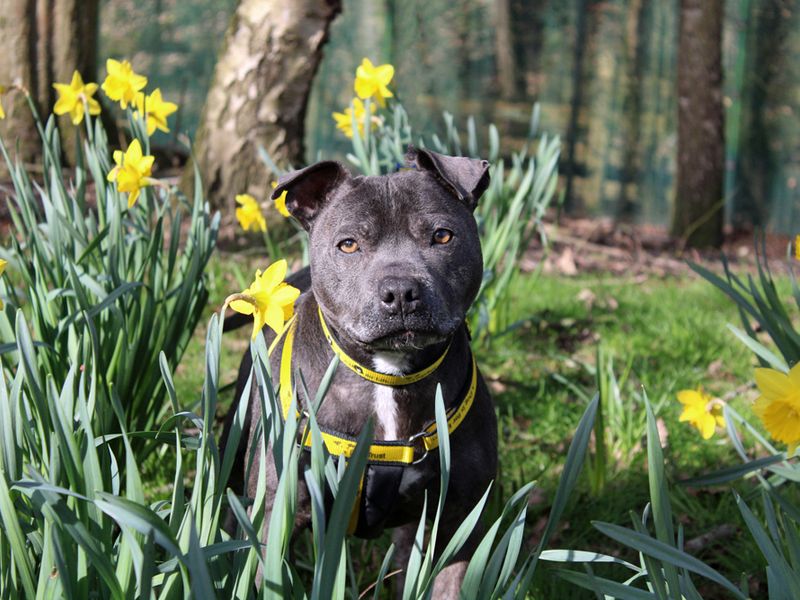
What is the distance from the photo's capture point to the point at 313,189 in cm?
246

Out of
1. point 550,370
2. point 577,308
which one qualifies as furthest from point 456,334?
point 577,308

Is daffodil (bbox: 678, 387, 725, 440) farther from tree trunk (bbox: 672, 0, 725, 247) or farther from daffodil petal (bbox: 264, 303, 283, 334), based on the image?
tree trunk (bbox: 672, 0, 725, 247)

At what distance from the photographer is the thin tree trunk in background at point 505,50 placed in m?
10.9

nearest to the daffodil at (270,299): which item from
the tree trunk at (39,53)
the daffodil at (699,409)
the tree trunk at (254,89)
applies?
the daffodil at (699,409)

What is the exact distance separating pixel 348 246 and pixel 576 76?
9.43 m

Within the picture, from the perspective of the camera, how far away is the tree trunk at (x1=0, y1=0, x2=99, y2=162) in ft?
21.3

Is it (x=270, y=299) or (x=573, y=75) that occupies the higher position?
(x=270, y=299)

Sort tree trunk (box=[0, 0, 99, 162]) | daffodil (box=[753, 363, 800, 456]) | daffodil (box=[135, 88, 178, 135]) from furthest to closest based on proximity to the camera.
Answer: tree trunk (box=[0, 0, 99, 162])
daffodil (box=[135, 88, 178, 135])
daffodil (box=[753, 363, 800, 456])

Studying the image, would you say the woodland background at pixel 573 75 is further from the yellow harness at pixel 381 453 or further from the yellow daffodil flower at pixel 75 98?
the yellow harness at pixel 381 453

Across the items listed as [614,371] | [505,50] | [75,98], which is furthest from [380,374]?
[505,50]

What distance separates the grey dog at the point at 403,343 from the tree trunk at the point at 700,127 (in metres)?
6.54

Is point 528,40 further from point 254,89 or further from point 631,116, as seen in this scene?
point 254,89

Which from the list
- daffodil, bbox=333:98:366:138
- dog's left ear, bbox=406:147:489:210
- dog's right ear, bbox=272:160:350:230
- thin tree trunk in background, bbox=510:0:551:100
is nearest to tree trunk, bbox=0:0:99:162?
daffodil, bbox=333:98:366:138

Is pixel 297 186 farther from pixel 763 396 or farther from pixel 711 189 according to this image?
pixel 711 189
